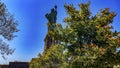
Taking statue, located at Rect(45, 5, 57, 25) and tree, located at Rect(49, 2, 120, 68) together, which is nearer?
tree, located at Rect(49, 2, 120, 68)

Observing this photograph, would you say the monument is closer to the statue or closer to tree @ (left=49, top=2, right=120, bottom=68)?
the statue

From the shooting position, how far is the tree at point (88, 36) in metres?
23.5

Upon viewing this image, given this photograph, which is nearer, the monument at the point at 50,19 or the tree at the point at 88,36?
the tree at the point at 88,36

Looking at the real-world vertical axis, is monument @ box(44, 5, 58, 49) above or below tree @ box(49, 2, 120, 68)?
above

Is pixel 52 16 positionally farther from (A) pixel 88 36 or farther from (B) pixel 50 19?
(A) pixel 88 36

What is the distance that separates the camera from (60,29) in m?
26.3

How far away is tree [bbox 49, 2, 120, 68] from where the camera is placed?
23453mm

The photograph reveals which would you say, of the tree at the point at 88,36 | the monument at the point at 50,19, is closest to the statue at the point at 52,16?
the monument at the point at 50,19

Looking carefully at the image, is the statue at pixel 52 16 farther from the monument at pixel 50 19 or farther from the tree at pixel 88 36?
the tree at pixel 88 36

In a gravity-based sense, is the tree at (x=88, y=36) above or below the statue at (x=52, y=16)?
below

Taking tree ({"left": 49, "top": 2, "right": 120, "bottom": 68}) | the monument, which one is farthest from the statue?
tree ({"left": 49, "top": 2, "right": 120, "bottom": 68})

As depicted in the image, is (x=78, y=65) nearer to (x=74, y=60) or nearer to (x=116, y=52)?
(x=74, y=60)

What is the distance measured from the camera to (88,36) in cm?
2480

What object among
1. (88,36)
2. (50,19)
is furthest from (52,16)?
(88,36)
